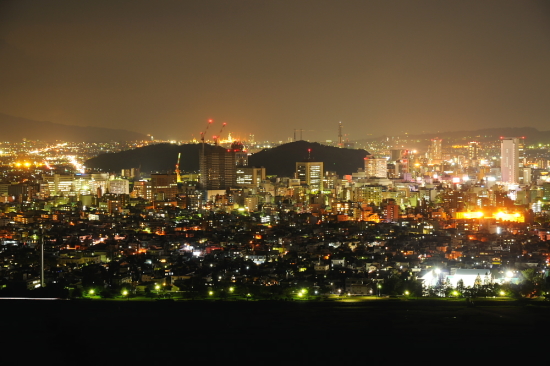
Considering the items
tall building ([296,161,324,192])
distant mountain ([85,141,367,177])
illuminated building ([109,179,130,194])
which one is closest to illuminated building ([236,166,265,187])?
tall building ([296,161,324,192])

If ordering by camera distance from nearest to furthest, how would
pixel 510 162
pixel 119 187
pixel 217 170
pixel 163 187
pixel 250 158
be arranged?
pixel 163 187, pixel 119 187, pixel 217 170, pixel 510 162, pixel 250 158

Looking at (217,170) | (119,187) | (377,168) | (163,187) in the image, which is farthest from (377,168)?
(119,187)

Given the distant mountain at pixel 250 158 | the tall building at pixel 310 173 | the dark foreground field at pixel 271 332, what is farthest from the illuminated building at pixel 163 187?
the dark foreground field at pixel 271 332

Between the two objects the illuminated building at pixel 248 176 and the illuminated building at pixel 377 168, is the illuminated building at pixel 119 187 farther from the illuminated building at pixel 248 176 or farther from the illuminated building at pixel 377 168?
the illuminated building at pixel 377 168

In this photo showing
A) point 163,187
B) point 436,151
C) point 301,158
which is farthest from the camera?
point 436,151

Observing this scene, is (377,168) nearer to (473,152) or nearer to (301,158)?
(301,158)

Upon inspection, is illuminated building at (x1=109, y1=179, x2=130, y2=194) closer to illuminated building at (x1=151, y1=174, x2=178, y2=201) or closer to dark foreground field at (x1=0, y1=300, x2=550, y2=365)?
illuminated building at (x1=151, y1=174, x2=178, y2=201)
